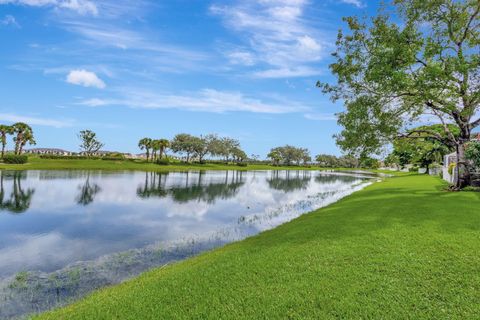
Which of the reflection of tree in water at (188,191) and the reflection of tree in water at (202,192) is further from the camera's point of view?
the reflection of tree in water at (188,191)

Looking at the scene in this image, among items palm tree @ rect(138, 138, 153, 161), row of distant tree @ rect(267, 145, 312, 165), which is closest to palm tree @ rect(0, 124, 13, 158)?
palm tree @ rect(138, 138, 153, 161)

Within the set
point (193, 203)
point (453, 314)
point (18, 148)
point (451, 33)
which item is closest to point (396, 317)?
point (453, 314)

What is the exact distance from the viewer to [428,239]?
9.23 m

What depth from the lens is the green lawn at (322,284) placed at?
18.3ft

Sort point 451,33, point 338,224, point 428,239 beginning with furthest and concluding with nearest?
point 451,33
point 338,224
point 428,239

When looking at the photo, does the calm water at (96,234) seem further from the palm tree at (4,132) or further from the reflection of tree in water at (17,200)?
the palm tree at (4,132)

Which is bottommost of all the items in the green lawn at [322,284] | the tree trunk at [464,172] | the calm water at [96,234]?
the calm water at [96,234]

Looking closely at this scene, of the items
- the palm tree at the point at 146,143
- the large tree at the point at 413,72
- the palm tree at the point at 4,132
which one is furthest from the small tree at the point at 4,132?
the large tree at the point at 413,72

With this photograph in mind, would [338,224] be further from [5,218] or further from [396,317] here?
[5,218]

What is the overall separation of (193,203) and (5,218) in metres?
12.9

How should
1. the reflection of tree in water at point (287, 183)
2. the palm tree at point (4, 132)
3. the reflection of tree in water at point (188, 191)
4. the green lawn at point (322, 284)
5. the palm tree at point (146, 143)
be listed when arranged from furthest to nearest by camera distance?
the palm tree at point (146, 143)
the palm tree at point (4, 132)
the reflection of tree in water at point (287, 183)
the reflection of tree in water at point (188, 191)
the green lawn at point (322, 284)

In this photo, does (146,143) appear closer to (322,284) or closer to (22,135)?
(22,135)

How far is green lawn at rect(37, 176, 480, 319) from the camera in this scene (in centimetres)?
557

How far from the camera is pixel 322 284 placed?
647cm
